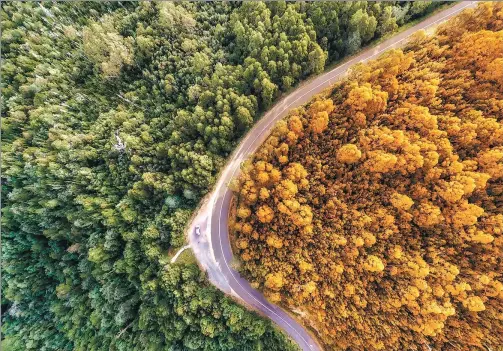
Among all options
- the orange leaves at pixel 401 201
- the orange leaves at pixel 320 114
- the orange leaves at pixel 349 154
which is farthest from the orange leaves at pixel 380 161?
the orange leaves at pixel 320 114

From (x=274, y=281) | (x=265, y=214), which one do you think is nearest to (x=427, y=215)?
(x=265, y=214)

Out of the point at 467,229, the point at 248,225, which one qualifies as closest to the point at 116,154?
the point at 248,225

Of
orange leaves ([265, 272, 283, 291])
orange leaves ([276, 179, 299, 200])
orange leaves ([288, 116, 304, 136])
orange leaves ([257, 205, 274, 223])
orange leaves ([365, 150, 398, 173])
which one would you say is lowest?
orange leaves ([265, 272, 283, 291])

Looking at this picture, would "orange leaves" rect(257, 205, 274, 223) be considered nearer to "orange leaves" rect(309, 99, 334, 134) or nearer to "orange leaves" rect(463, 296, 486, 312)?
"orange leaves" rect(309, 99, 334, 134)

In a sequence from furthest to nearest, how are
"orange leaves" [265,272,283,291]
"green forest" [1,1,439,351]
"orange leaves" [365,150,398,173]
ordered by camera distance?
1. "green forest" [1,1,439,351]
2. "orange leaves" [265,272,283,291]
3. "orange leaves" [365,150,398,173]

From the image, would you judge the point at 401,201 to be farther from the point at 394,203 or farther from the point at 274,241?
the point at 274,241

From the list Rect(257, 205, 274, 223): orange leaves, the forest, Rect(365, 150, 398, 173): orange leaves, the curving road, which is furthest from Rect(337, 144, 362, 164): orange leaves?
Rect(257, 205, 274, 223): orange leaves
